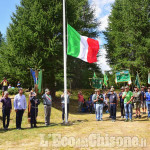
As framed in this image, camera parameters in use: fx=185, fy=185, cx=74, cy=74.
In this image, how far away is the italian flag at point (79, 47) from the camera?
10672 millimetres

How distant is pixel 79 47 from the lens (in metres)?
10.8

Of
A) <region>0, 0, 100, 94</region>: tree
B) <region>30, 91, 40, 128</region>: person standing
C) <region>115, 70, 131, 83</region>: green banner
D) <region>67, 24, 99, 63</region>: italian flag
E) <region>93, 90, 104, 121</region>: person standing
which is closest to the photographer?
<region>30, 91, 40, 128</region>: person standing

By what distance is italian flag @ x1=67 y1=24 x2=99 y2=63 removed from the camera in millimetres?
10672

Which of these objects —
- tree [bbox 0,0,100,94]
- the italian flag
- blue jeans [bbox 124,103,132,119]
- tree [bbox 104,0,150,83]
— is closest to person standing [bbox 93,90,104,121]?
blue jeans [bbox 124,103,132,119]

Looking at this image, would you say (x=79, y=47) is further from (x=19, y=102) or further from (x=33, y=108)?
(x=19, y=102)

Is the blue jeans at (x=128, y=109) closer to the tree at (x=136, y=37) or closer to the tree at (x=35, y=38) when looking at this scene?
the tree at (x=35, y=38)

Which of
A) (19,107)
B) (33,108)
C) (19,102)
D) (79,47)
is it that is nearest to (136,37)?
(79,47)

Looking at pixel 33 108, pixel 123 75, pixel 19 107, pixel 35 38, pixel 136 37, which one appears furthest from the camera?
pixel 136 37

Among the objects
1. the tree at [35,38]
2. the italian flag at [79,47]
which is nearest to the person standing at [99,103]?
the italian flag at [79,47]

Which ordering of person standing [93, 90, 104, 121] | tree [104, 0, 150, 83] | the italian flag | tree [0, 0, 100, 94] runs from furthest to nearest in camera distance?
tree [104, 0, 150, 83], tree [0, 0, 100, 94], person standing [93, 90, 104, 121], the italian flag

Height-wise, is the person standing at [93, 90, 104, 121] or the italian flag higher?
the italian flag

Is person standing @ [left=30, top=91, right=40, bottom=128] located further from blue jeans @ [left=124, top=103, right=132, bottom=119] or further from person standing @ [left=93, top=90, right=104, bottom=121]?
blue jeans @ [left=124, top=103, right=132, bottom=119]

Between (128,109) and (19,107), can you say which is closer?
(19,107)

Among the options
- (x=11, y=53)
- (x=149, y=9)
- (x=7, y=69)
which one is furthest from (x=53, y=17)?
(x=149, y=9)
